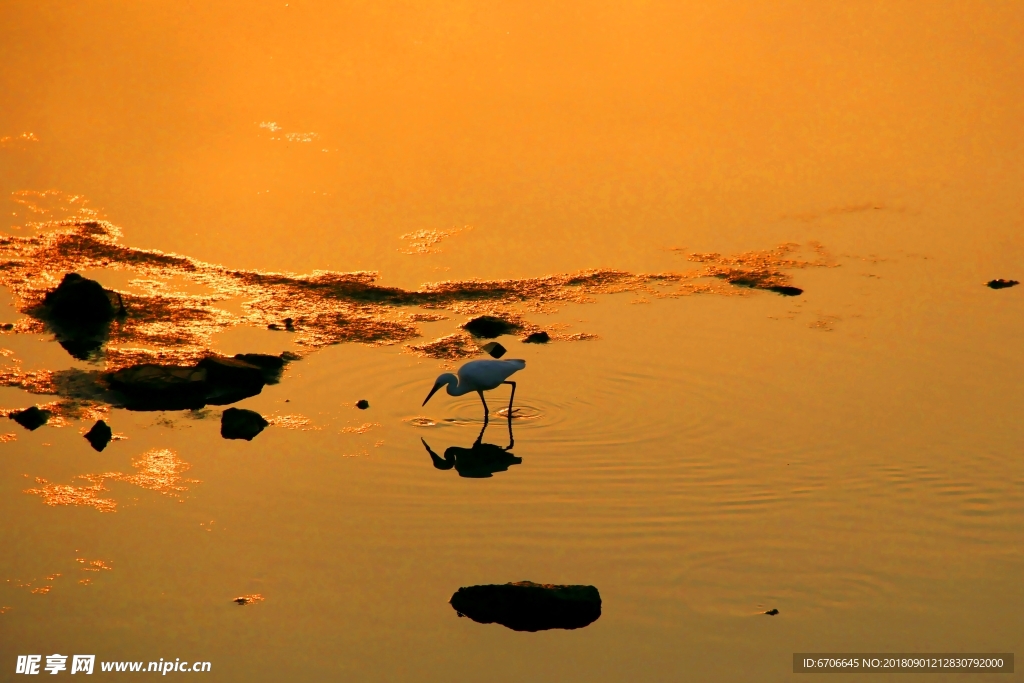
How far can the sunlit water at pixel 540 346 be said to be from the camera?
7867mm

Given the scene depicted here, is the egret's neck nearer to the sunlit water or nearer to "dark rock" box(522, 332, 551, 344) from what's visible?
the sunlit water

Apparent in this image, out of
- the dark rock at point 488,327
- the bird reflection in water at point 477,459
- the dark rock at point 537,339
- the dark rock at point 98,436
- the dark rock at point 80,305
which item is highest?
the dark rock at point 80,305

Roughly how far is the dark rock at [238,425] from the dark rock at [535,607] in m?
3.19

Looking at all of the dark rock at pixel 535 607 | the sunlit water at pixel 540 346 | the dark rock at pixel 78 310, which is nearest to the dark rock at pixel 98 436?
the sunlit water at pixel 540 346

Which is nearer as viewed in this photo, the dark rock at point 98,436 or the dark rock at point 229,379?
the dark rock at point 98,436

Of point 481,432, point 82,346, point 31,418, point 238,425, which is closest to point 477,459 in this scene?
point 481,432

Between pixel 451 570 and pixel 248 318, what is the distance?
15.6 feet

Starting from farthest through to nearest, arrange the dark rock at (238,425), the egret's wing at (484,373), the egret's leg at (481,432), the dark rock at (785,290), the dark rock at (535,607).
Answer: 1. the dark rock at (785,290)
2. the egret's wing at (484,373)
3. the egret's leg at (481,432)
4. the dark rock at (238,425)
5. the dark rock at (535,607)

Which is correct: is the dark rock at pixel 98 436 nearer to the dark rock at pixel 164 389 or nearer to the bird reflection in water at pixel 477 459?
the dark rock at pixel 164 389

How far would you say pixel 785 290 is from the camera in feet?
41.7

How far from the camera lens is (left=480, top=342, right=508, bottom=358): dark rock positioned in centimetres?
1145

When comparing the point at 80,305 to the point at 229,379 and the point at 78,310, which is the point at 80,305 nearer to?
the point at 78,310

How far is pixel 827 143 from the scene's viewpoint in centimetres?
1622

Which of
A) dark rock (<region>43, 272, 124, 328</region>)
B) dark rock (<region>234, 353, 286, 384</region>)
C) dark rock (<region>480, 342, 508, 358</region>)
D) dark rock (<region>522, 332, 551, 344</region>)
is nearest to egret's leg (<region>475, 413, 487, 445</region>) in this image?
dark rock (<region>480, 342, 508, 358</region>)
